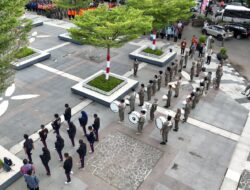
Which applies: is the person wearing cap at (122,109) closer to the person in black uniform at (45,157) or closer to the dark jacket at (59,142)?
the dark jacket at (59,142)

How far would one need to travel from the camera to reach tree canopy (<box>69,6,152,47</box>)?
1485 cm

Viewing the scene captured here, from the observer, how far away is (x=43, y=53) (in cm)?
2197

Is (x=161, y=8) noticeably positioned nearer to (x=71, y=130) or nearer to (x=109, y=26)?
(x=109, y=26)

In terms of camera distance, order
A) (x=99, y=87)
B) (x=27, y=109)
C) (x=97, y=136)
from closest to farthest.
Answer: (x=97, y=136) → (x=27, y=109) → (x=99, y=87)

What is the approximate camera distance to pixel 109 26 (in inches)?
570

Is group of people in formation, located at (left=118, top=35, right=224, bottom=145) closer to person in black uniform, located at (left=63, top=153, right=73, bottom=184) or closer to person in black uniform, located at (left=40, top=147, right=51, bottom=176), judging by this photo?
person in black uniform, located at (left=63, top=153, right=73, bottom=184)

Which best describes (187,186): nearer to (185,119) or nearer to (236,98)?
(185,119)

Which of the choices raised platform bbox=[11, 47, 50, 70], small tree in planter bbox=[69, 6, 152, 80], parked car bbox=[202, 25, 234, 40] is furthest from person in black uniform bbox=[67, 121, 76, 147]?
parked car bbox=[202, 25, 234, 40]

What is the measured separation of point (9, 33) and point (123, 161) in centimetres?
722

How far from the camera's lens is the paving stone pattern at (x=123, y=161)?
1176 centimetres

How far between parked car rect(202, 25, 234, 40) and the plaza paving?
734 cm

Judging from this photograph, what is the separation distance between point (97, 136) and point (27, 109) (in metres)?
5.11

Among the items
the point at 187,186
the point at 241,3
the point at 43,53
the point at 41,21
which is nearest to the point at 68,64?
the point at 43,53

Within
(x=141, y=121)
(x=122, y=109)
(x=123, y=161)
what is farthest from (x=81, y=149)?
(x=122, y=109)
